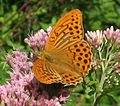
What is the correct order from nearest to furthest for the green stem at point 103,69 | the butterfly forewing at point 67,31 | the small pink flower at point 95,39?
1. the butterfly forewing at point 67,31
2. the green stem at point 103,69
3. the small pink flower at point 95,39

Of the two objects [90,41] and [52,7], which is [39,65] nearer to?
[90,41]

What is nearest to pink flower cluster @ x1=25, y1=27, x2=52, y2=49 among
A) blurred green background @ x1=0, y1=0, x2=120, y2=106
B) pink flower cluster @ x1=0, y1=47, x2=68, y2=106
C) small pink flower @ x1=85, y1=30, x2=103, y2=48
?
pink flower cluster @ x1=0, y1=47, x2=68, y2=106

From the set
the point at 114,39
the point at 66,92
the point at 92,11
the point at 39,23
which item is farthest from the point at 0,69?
the point at 92,11

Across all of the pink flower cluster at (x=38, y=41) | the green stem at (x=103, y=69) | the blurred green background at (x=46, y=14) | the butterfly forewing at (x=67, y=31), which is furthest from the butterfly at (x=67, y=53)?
the blurred green background at (x=46, y=14)

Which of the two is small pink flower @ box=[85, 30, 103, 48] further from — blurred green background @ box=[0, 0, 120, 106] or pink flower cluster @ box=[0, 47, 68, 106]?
blurred green background @ box=[0, 0, 120, 106]

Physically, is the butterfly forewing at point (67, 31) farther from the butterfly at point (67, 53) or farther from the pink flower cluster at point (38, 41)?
the pink flower cluster at point (38, 41)

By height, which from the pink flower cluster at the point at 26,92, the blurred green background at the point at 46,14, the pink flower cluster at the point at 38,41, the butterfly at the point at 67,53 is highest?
the blurred green background at the point at 46,14

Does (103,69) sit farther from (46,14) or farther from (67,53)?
(46,14)

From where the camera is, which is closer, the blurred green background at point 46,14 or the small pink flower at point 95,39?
the small pink flower at point 95,39

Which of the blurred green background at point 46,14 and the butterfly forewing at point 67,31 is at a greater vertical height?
the blurred green background at point 46,14
